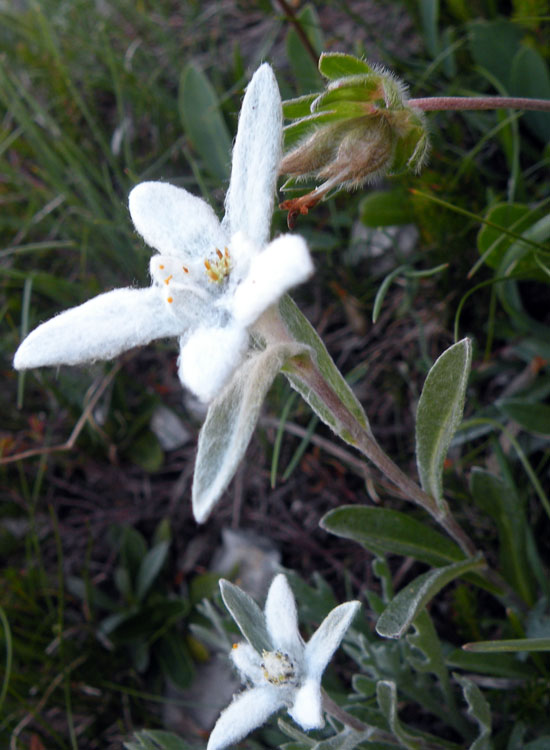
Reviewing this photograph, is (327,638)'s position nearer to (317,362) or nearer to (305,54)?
(317,362)

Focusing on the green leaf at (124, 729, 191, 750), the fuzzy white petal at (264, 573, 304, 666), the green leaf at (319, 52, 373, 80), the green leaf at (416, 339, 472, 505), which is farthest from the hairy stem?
the green leaf at (124, 729, 191, 750)

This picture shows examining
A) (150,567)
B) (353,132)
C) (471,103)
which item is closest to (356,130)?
(353,132)

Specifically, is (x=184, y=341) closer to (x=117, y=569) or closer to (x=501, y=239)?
(x=501, y=239)

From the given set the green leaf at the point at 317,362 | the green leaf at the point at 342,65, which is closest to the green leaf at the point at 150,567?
the green leaf at the point at 317,362

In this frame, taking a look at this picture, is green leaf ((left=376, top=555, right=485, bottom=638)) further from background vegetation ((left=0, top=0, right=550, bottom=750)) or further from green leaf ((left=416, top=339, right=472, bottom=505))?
background vegetation ((left=0, top=0, right=550, bottom=750))

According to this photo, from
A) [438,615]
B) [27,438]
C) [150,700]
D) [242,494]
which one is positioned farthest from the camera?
[27,438]

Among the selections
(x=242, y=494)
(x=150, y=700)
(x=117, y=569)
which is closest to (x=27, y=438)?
(x=117, y=569)

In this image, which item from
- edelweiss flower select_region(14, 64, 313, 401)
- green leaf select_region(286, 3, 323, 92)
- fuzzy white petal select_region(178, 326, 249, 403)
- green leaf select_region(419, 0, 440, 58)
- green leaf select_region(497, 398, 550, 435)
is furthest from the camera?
green leaf select_region(286, 3, 323, 92)
